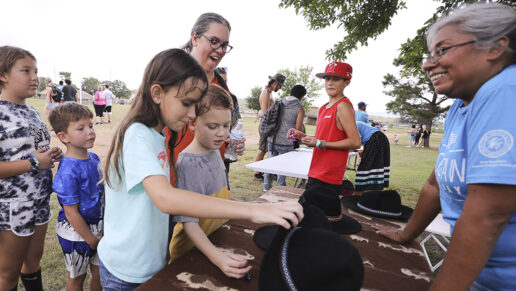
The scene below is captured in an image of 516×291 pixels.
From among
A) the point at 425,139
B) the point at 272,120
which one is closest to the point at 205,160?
the point at 272,120

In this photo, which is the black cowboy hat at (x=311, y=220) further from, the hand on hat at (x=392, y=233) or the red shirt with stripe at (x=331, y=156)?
the red shirt with stripe at (x=331, y=156)

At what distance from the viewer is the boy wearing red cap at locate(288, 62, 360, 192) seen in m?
2.66

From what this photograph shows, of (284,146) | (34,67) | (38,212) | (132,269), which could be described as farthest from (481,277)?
(284,146)

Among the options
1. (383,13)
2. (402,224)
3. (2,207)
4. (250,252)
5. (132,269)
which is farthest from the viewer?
(383,13)

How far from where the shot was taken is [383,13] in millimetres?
6473

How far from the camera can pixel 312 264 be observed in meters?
A: 0.74

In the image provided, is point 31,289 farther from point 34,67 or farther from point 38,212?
point 34,67

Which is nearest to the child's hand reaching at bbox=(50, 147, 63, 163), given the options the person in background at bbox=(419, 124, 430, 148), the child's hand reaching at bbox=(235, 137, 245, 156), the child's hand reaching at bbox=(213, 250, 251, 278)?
the child's hand reaching at bbox=(235, 137, 245, 156)

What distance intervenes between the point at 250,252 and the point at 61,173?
144 cm

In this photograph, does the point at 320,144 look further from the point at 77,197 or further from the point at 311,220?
the point at 77,197

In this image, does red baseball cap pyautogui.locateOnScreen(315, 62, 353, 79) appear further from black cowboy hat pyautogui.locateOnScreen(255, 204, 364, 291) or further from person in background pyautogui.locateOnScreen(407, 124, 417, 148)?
person in background pyautogui.locateOnScreen(407, 124, 417, 148)

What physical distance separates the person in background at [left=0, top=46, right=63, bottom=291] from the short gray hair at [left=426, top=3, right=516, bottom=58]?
8.30ft

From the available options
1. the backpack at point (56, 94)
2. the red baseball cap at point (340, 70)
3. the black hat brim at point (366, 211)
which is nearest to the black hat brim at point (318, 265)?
the black hat brim at point (366, 211)

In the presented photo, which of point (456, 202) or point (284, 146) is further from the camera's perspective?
point (284, 146)
